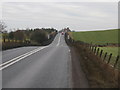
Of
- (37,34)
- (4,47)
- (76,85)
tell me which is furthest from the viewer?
(37,34)

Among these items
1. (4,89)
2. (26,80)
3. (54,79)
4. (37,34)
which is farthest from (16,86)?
(37,34)

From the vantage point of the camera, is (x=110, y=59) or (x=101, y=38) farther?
(x=101, y=38)

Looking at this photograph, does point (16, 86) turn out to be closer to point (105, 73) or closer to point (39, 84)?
point (39, 84)

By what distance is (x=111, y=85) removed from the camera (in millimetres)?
8297

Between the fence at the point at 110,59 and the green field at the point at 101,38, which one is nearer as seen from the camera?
the fence at the point at 110,59

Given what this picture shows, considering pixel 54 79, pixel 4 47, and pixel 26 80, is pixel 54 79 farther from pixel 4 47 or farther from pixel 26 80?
pixel 4 47

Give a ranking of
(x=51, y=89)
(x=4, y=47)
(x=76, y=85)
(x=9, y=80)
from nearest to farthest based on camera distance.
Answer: (x=51, y=89), (x=76, y=85), (x=9, y=80), (x=4, y=47)

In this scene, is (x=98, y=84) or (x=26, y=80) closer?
(x=98, y=84)

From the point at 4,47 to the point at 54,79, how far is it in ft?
63.8

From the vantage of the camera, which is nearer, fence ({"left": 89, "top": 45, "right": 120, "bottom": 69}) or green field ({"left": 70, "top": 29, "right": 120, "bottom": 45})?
fence ({"left": 89, "top": 45, "right": 120, "bottom": 69})

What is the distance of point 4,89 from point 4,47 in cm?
2076

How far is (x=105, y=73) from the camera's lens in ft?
35.5

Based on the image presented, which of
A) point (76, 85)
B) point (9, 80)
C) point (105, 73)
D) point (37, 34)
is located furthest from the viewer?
point (37, 34)

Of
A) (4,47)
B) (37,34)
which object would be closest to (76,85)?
(4,47)
